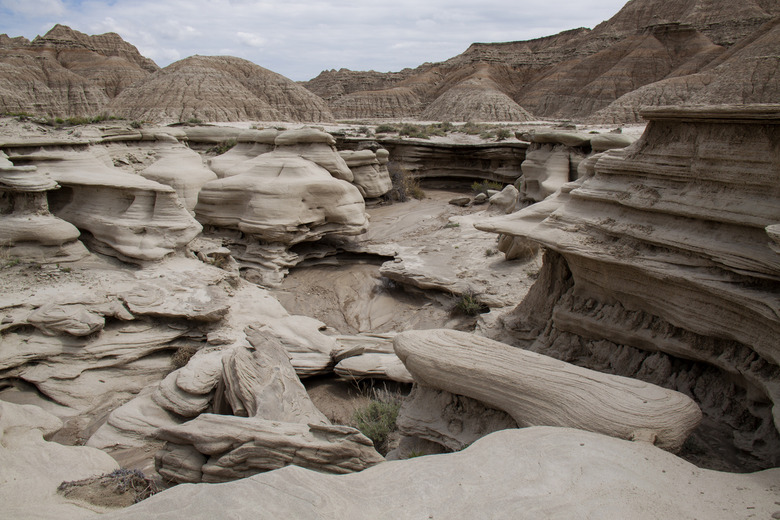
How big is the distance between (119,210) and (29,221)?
49.8 inches

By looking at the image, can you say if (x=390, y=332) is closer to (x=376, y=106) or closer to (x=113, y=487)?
(x=113, y=487)

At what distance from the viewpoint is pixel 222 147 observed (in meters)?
14.5

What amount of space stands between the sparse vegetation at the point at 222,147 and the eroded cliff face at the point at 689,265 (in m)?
11.9

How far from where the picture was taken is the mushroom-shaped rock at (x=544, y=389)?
2883 millimetres

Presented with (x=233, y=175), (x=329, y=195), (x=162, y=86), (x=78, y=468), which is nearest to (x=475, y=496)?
(x=78, y=468)

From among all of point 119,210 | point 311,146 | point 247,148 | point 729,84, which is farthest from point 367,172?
point 729,84

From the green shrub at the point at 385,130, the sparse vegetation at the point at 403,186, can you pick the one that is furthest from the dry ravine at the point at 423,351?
the green shrub at the point at 385,130

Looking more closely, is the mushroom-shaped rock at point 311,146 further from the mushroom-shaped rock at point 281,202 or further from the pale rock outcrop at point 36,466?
the pale rock outcrop at point 36,466

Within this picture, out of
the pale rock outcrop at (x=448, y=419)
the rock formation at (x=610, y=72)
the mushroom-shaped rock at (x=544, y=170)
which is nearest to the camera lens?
the pale rock outcrop at (x=448, y=419)

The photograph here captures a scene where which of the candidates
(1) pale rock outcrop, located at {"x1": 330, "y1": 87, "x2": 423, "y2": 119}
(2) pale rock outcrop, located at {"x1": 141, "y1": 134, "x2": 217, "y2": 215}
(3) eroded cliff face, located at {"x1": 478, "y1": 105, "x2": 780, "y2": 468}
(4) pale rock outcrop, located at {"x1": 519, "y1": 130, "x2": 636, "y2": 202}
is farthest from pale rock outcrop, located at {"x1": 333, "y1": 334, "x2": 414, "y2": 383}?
(1) pale rock outcrop, located at {"x1": 330, "y1": 87, "x2": 423, "y2": 119}

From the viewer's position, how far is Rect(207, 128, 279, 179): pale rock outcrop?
472 inches

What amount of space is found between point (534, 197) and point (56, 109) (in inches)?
1615

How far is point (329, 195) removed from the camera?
10391 millimetres

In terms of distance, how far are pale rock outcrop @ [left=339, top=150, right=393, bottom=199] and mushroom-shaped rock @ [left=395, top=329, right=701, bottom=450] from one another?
37.2 feet
